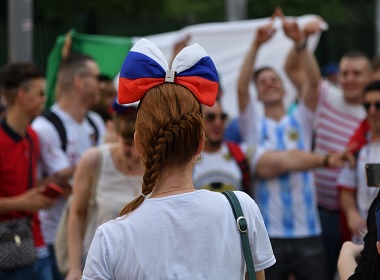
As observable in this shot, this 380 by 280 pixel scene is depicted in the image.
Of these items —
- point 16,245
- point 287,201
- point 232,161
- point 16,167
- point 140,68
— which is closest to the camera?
point 140,68

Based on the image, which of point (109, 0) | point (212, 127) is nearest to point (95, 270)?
point (212, 127)

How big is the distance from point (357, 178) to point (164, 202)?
12.0 feet

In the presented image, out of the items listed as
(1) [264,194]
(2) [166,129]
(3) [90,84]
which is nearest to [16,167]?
(3) [90,84]

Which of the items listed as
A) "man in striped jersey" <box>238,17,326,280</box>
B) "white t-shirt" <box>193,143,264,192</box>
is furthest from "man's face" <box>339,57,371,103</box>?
"white t-shirt" <box>193,143,264,192</box>

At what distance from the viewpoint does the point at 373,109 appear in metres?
6.28

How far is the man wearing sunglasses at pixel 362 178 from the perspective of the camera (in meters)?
6.19

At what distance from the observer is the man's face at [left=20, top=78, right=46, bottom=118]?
584cm

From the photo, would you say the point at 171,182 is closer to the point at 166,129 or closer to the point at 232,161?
the point at 166,129

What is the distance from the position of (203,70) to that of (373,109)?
350cm

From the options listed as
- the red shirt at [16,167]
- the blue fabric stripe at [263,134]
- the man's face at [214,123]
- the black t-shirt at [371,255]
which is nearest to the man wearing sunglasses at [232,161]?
the man's face at [214,123]

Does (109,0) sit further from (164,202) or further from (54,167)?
(164,202)

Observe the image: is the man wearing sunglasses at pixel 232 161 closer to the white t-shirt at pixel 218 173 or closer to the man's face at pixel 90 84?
the white t-shirt at pixel 218 173

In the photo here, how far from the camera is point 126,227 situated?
2.88 meters

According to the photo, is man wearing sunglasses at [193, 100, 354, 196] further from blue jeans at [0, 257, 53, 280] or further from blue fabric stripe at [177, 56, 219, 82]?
blue fabric stripe at [177, 56, 219, 82]
